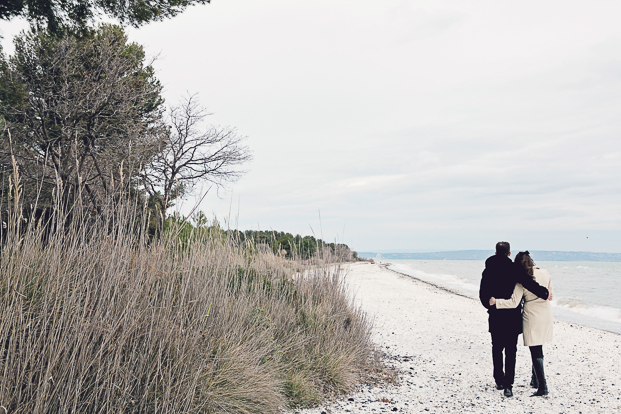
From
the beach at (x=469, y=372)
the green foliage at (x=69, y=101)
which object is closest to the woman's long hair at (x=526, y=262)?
the beach at (x=469, y=372)

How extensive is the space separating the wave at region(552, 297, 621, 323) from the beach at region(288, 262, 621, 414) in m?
4.98

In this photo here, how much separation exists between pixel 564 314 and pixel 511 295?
12.7 metres

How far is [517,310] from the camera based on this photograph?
549cm

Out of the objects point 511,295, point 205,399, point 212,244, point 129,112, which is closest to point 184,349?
point 205,399

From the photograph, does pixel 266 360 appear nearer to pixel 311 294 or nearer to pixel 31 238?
pixel 311 294

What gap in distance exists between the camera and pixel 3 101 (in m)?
16.3

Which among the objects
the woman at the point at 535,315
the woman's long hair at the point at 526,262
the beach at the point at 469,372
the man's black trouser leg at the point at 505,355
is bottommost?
the beach at the point at 469,372

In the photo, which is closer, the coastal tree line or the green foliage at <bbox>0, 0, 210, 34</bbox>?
the green foliage at <bbox>0, 0, 210, 34</bbox>

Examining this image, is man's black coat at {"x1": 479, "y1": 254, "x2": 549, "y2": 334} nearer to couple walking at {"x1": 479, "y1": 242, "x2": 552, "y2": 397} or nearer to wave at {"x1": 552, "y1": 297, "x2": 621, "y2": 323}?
couple walking at {"x1": 479, "y1": 242, "x2": 552, "y2": 397}

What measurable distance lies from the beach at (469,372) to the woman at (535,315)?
0.45 metres

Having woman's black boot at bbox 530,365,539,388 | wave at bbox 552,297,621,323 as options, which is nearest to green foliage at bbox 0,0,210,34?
woman's black boot at bbox 530,365,539,388

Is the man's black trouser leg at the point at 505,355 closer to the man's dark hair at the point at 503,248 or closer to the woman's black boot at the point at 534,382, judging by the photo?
the woman's black boot at the point at 534,382

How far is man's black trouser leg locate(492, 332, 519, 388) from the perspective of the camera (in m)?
5.39

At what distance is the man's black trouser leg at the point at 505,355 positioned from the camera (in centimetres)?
539
